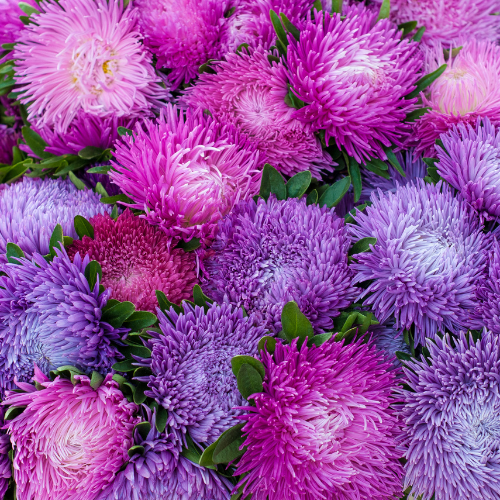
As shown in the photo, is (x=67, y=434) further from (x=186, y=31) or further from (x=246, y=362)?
(x=186, y=31)

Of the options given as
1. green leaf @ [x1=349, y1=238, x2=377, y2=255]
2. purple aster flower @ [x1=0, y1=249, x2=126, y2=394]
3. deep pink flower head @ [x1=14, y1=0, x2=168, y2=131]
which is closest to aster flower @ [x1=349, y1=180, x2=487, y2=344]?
green leaf @ [x1=349, y1=238, x2=377, y2=255]

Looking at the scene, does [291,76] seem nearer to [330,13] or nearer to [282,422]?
[330,13]

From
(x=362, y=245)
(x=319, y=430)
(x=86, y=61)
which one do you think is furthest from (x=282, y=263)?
(x=86, y=61)

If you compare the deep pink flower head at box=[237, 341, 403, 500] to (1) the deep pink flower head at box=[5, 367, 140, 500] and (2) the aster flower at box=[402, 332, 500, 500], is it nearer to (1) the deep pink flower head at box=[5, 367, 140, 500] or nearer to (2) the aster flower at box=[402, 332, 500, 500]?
(2) the aster flower at box=[402, 332, 500, 500]

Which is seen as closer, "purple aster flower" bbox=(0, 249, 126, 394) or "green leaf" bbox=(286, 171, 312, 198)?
"purple aster flower" bbox=(0, 249, 126, 394)

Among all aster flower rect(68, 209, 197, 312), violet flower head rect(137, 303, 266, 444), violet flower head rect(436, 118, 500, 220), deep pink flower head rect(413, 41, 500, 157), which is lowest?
violet flower head rect(137, 303, 266, 444)
